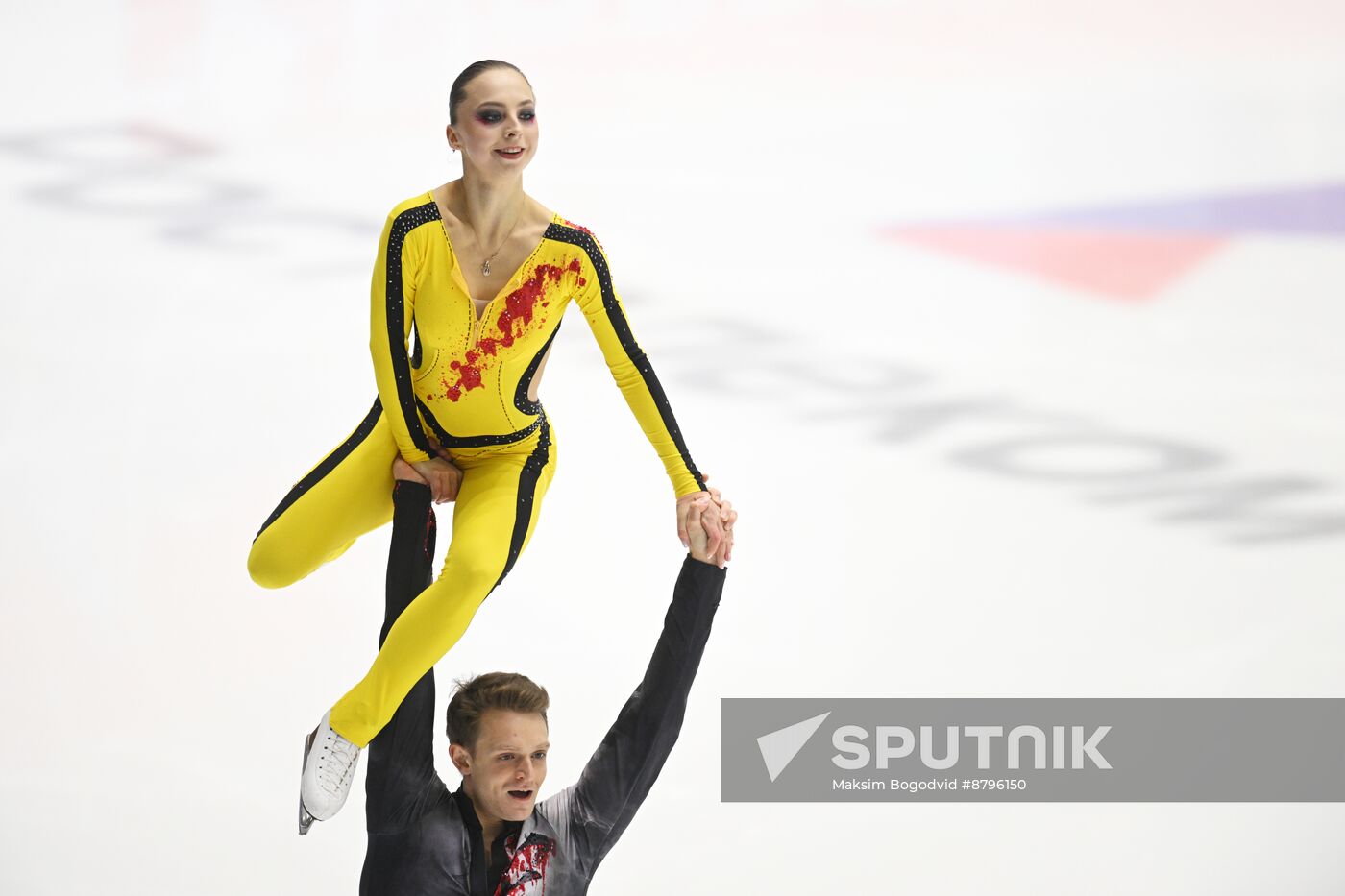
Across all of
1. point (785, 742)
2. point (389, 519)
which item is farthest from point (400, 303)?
point (785, 742)

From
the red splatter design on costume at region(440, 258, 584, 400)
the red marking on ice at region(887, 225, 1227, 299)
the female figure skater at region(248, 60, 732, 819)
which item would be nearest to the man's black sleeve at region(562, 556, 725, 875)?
the female figure skater at region(248, 60, 732, 819)

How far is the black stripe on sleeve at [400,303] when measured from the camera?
300 cm

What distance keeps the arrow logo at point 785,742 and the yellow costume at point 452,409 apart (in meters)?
1.22

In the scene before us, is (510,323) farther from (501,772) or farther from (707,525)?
(501,772)

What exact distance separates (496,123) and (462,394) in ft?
1.63

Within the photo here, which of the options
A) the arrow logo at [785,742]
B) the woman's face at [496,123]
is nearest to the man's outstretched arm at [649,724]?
the woman's face at [496,123]

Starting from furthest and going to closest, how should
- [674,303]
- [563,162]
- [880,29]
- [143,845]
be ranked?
[880,29], [563,162], [674,303], [143,845]

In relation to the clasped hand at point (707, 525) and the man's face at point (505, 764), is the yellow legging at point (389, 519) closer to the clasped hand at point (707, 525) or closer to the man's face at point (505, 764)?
the man's face at point (505, 764)

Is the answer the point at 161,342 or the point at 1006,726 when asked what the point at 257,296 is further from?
the point at 1006,726

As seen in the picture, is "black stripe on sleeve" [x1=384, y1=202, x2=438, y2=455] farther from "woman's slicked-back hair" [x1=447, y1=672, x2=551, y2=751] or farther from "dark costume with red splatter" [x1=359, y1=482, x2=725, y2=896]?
"woman's slicked-back hair" [x1=447, y1=672, x2=551, y2=751]

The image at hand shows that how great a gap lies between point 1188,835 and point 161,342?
11.5 ft

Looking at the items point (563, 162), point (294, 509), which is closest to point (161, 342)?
point (563, 162)

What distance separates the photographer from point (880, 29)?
7.54 metres

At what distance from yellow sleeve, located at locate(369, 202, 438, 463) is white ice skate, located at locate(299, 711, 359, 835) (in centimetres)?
57
